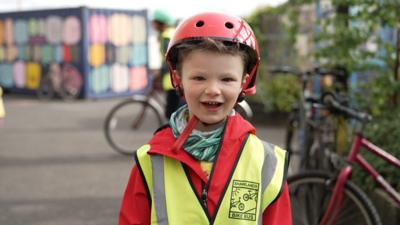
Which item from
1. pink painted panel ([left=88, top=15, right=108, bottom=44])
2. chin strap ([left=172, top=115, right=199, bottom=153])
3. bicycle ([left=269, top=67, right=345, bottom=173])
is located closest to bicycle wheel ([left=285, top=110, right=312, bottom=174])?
bicycle ([left=269, top=67, right=345, bottom=173])

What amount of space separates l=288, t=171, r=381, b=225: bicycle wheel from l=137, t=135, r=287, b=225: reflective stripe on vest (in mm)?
1594

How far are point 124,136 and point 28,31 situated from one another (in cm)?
945

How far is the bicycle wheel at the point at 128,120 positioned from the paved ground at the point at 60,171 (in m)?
0.19

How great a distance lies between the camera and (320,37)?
550 cm

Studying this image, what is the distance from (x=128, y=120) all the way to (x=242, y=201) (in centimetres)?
610

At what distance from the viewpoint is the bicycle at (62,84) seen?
50.0 feet

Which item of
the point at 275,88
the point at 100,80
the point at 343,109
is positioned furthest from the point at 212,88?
the point at 100,80

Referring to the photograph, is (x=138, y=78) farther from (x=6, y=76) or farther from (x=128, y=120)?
(x=128, y=120)

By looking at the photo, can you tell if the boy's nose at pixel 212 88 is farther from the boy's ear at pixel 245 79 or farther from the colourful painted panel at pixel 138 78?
the colourful painted panel at pixel 138 78

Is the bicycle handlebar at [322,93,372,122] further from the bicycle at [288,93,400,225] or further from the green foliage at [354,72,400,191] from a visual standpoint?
the green foliage at [354,72,400,191]

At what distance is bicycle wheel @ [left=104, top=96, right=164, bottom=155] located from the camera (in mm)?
7719

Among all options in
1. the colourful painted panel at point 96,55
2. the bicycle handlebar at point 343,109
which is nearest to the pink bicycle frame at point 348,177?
the bicycle handlebar at point 343,109

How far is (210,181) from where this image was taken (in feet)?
6.75

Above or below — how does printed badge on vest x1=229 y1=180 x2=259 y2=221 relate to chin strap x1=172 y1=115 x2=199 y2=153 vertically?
below
